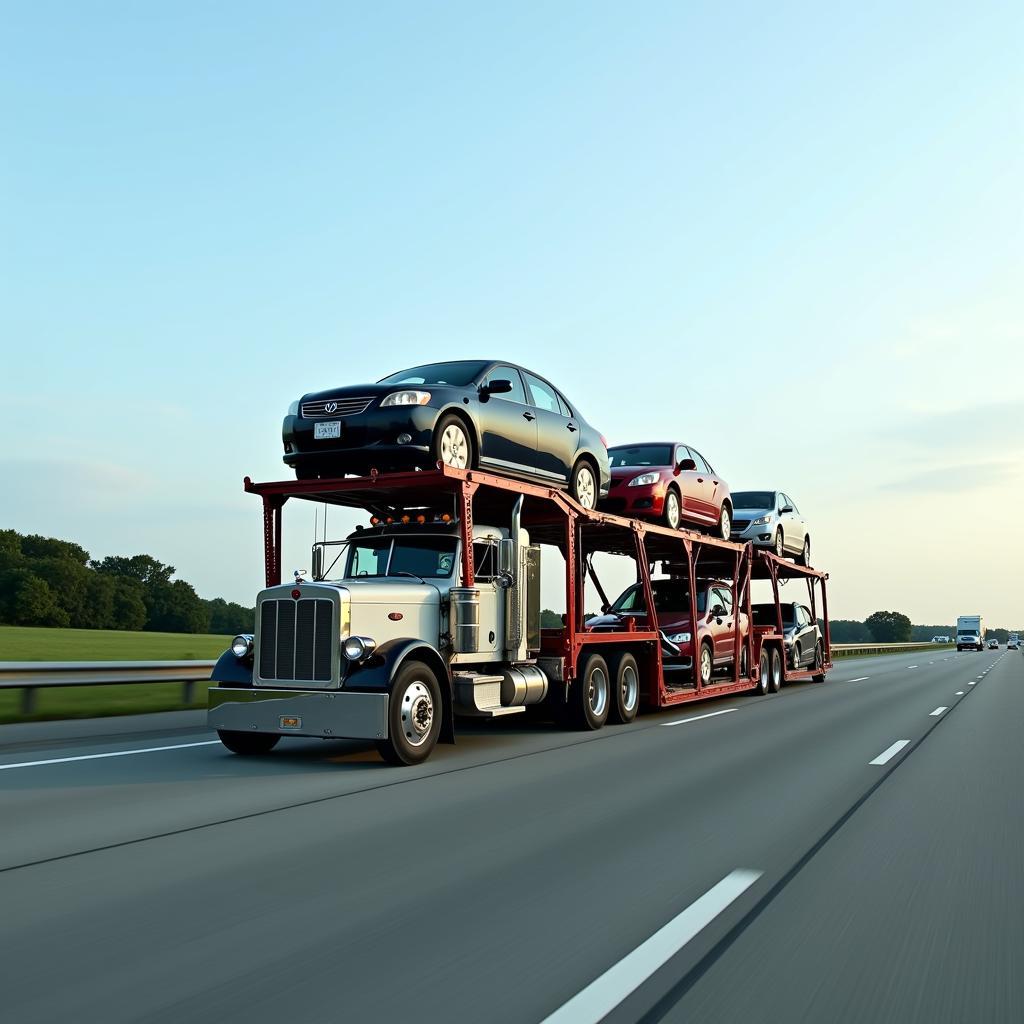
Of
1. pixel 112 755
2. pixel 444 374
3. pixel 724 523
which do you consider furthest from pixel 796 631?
pixel 112 755

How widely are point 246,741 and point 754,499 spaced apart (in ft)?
51.7

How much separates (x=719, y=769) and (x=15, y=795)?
5.76 metres

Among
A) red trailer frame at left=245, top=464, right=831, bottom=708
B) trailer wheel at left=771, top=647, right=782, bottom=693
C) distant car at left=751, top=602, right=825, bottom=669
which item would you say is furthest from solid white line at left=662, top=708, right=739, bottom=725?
distant car at left=751, top=602, right=825, bottom=669

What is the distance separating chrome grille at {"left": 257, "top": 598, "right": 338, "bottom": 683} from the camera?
32.3ft

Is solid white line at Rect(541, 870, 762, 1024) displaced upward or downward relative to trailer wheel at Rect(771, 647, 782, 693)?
downward

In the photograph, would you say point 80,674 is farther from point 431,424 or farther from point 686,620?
point 686,620

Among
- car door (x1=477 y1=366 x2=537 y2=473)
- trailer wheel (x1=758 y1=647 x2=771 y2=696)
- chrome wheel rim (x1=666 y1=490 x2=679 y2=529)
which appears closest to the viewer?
car door (x1=477 y1=366 x2=537 y2=473)

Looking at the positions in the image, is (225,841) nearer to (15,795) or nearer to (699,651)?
(15,795)

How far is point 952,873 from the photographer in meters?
5.77

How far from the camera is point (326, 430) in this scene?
11281mm

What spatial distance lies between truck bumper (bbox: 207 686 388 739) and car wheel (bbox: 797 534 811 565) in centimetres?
1841

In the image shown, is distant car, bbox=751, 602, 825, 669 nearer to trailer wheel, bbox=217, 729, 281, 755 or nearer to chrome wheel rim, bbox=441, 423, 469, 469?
chrome wheel rim, bbox=441, 423, 469, 469

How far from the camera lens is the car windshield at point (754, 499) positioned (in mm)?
23844

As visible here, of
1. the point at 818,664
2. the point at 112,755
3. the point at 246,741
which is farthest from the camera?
the point at 818,664
